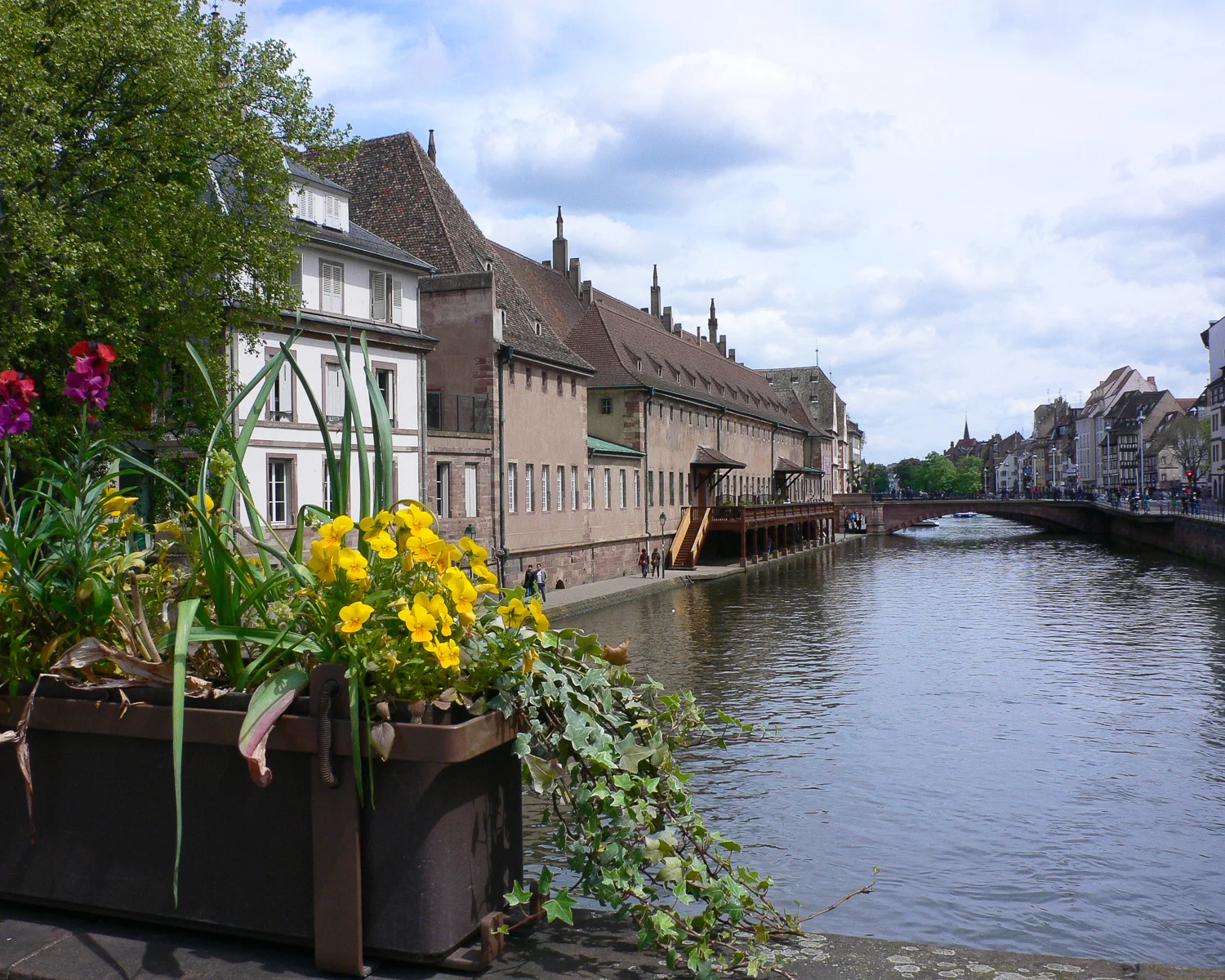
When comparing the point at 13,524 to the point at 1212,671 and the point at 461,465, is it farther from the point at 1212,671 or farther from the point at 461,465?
the point at 461,465

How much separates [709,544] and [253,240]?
119ft

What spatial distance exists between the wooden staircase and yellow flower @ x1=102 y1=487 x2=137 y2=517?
44.6 m

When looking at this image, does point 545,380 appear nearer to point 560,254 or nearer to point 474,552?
point 560,254

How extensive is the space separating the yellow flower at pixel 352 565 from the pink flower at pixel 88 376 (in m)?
1.32

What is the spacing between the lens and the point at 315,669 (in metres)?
3.18

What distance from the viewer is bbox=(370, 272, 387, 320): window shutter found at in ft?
97.8

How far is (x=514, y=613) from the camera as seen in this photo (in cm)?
353

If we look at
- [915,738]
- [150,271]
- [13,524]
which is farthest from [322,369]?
[13,524]

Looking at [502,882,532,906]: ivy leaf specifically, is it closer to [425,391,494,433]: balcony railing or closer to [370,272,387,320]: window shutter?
[370,272,387,320]: window shutter

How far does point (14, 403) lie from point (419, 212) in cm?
3310

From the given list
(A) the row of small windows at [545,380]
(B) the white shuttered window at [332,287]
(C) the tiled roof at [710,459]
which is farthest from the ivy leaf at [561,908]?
(C) the tiled roof at [710,459]

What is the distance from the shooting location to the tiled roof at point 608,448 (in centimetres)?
4366

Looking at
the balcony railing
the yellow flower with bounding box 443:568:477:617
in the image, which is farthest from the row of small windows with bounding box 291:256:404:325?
the yellow flower with bounding box 443:568:477:617

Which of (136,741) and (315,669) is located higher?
(315,669)
